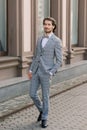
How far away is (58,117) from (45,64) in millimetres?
1337

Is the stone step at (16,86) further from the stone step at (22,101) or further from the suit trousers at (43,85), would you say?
the suit trousers at (43,85)

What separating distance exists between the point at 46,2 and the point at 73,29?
101 inches

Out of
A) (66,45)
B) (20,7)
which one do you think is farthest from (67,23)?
(20,7)

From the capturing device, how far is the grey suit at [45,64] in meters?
6.81

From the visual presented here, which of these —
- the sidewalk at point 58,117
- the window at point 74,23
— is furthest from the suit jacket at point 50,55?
the window at point 74,23

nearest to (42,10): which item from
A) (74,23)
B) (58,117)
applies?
(74,23)

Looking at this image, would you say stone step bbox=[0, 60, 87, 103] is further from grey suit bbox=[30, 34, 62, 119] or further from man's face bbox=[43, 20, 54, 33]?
man's face bbox=[43, 20, 54, 33]

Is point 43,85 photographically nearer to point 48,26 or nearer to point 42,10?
point 48,26

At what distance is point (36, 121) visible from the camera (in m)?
7.30

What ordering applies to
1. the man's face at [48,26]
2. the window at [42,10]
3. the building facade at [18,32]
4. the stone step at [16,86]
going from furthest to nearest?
1. the window at [42,10]
2. the building facade at [18,32]
3. the stone step at [16,86]
4. the man's face at [48,26]

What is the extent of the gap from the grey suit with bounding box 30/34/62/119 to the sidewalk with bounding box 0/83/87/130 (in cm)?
36

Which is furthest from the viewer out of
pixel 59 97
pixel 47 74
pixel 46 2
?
pixel 46 2

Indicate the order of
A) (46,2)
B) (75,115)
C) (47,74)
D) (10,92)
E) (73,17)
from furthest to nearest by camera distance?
1. (73,17)
2. (46,2)
3. (10,92)
4. (75,115)
5. (47,74)

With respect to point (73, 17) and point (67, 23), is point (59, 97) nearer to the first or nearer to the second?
point (67, 23)
